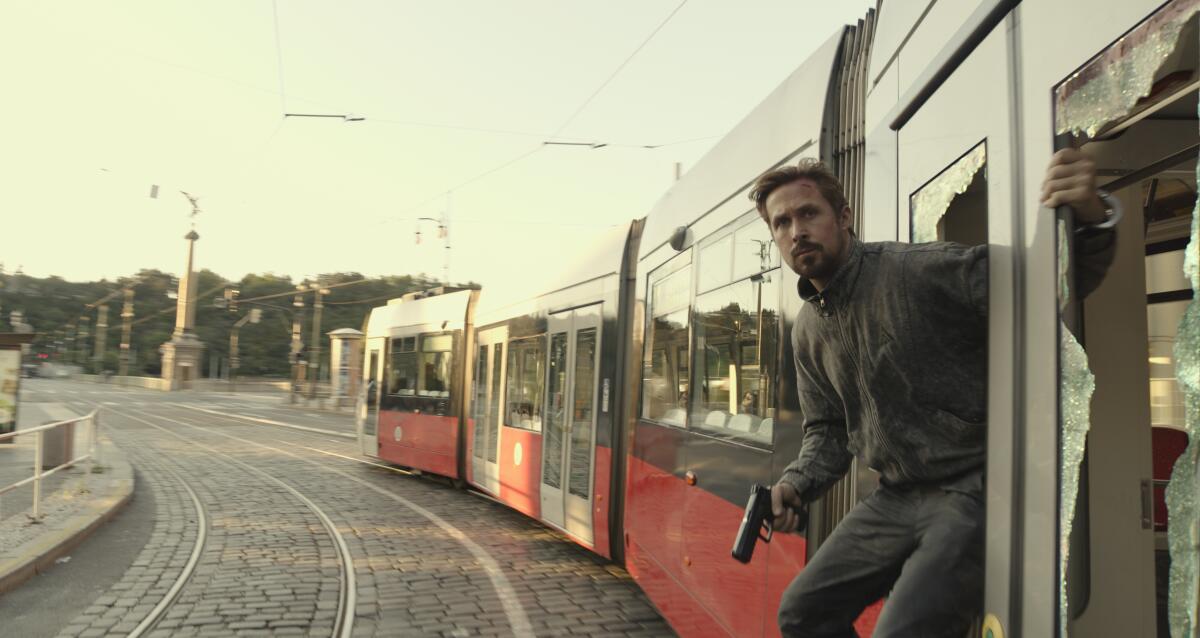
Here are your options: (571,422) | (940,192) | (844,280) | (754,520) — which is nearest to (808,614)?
(754,520)

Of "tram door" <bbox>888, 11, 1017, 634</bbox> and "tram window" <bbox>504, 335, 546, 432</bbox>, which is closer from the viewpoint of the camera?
"tram door" <bbox>888, 11, 1017, 634</bbox>

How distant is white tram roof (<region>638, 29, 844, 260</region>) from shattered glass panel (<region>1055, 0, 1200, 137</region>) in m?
1.87

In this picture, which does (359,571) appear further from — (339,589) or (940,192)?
(940,192)

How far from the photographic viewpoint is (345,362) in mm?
38156

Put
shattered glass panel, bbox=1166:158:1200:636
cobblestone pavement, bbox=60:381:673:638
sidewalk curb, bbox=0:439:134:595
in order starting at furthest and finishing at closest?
1. sidewalk curb, bbox=0:439:134:595
2. cobblestone pavement, bbox=60:381:673:638
3. shattered glass panel, bbox=1166:158:1200:636

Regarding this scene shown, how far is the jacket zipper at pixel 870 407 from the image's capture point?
6.20ft

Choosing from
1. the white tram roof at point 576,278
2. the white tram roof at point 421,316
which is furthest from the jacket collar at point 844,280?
the white tram roof at point 421,316

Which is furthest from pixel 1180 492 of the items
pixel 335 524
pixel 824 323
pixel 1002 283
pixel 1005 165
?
pixel 335 524

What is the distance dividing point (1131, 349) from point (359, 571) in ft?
20.0

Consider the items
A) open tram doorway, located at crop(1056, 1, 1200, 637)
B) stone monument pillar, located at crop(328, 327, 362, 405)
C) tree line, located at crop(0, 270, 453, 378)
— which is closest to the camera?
open tram doorway, located at crop(1056, 1, 1200, 637)

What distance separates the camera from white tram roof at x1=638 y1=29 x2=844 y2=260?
11.1ft

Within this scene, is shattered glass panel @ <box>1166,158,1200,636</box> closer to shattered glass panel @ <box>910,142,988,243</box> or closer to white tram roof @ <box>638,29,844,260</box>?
shattered glass panel @ <box>910,142,988,243</box>

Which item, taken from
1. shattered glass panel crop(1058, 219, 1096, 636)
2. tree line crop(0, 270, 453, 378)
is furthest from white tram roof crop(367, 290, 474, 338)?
tree line crop(0, 270, 453, 378)

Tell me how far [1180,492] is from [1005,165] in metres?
0.71
